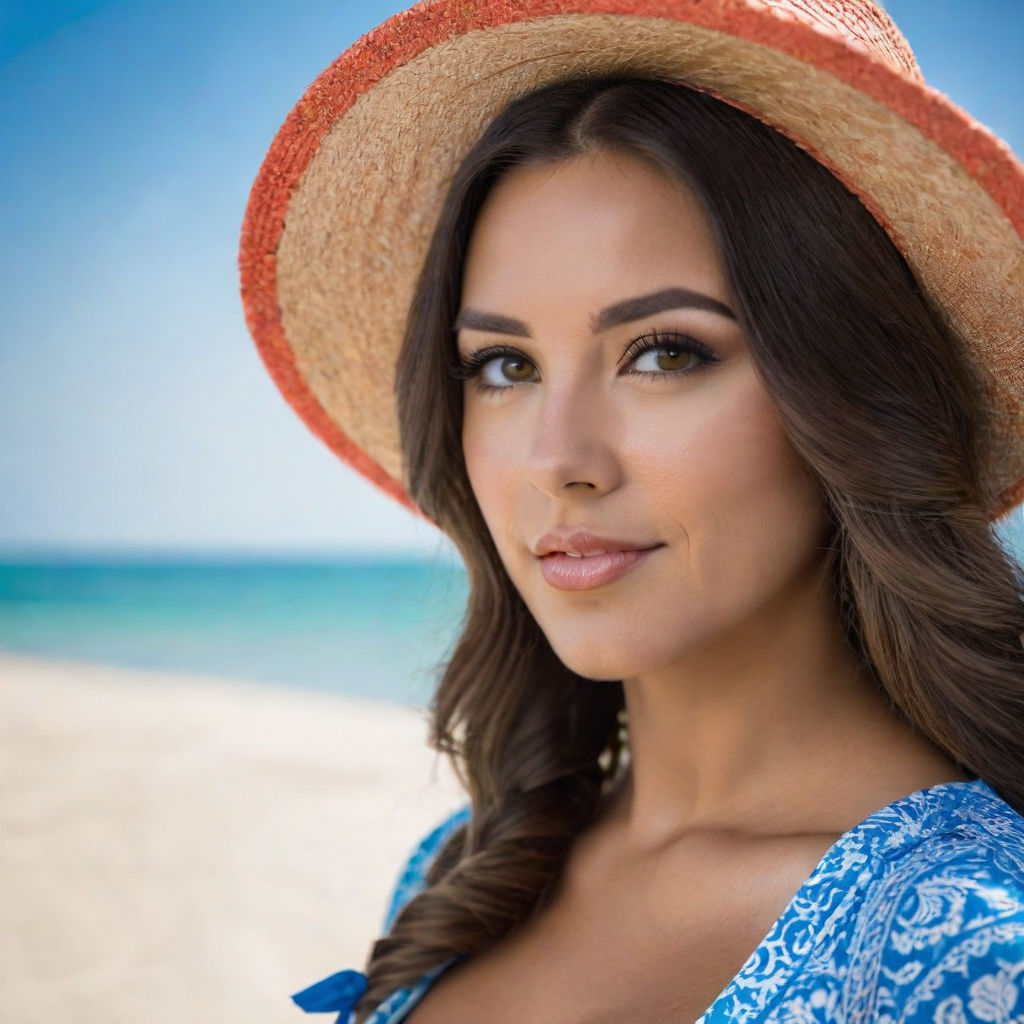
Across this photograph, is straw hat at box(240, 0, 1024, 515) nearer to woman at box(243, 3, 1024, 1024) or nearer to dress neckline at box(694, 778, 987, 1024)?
woman at box(243, 3, 1024, 1024)

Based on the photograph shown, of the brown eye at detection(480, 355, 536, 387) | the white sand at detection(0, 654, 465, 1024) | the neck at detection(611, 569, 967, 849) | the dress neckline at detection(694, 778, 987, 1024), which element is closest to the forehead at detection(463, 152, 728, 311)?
the brown eye at detection(480, 355, 536, 387)

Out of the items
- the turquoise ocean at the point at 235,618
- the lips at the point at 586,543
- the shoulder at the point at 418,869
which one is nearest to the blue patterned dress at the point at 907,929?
the lips at the point at 586,543

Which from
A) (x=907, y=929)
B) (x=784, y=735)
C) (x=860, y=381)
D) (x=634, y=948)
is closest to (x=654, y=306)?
(x=860, y=381)

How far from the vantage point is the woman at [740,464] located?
1391mm

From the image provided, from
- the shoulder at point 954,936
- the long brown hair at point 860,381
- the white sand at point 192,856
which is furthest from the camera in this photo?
the white sand at point 192,856

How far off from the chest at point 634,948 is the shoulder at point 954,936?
273 mm

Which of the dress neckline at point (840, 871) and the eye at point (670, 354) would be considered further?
the eye at point (670, 354)

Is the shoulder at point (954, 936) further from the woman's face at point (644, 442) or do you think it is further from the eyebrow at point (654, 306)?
the eyebrow at point (654, 306)

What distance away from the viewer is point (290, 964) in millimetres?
5051

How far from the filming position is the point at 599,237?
1.59 metres

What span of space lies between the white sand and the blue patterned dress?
1.18 metres

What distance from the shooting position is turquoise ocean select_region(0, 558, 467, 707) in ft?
55.5

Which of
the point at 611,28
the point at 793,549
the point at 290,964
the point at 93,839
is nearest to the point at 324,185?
the point at 611,28

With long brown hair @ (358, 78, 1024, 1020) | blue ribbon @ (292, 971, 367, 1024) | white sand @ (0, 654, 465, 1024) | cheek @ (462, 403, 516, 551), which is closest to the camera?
long brown hair @ (358, 78, 1024, 1020)
